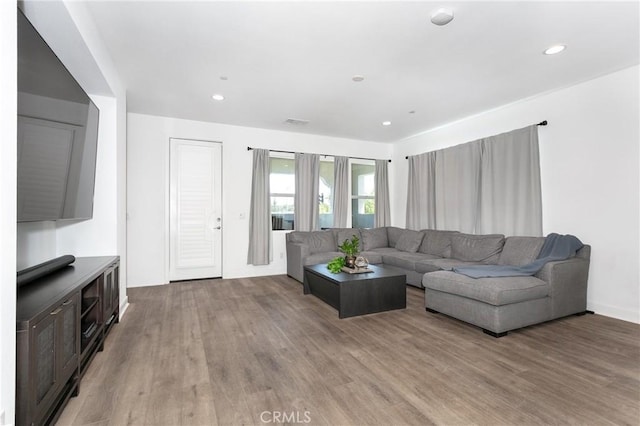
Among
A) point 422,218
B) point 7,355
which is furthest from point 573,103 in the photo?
point 7,355

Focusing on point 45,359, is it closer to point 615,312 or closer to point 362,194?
point 615,312

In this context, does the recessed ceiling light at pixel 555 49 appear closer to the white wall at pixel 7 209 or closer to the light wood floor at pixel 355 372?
the light wood floor at pixel 355 372

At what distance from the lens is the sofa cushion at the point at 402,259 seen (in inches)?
188

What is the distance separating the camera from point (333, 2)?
222 centimetres

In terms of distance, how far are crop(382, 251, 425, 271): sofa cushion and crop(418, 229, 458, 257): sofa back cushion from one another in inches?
8.1

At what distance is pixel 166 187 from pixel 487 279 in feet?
15.1

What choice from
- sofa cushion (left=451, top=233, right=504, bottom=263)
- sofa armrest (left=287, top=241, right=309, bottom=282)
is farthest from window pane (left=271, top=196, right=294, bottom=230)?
sofa cushion (left=451, top=233, right=504, bottom=263)

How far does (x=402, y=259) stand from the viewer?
194 inches

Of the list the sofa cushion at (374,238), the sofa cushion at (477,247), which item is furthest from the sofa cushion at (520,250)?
the sofa cushion at (374,238)

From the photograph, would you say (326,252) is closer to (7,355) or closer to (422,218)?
(422,218)

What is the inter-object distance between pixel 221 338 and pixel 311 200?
3.36 m

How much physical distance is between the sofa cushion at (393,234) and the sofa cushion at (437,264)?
1290 millimetres

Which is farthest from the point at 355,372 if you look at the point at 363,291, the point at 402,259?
the point at 402,259

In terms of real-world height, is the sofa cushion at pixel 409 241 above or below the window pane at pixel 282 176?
below
